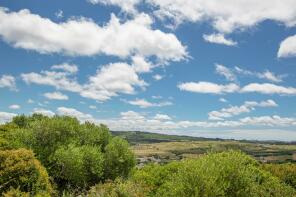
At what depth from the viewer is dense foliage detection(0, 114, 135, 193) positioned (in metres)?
88.9

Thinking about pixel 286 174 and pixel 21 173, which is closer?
pixel 21 173

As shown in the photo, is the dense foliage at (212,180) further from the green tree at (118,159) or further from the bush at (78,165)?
the green tree at (118,159)

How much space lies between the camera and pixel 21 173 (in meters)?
65.5

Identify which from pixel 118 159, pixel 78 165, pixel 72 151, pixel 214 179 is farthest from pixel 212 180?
pixel 118 159

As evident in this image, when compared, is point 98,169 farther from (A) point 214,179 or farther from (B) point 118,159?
(A) point 214,179

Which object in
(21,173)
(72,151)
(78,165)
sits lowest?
(21,173)

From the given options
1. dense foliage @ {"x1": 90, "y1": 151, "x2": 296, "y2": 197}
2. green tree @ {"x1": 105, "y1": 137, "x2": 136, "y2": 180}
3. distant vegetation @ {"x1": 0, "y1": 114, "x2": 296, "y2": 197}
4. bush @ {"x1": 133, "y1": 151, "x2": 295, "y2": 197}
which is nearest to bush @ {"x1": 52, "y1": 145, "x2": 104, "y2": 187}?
distant vegetation @ {"x1": 0, "y1": 114, "x2": 296, "y2": 197}

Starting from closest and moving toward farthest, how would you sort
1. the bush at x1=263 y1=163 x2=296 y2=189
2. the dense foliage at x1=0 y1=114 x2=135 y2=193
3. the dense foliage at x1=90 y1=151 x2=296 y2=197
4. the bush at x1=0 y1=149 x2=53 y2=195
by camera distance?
1. the dense foliage at x1=90 y1=151 x2=296 y2=197
2. the bush at x1=0 y1=149 x2=53 y2=195
3. the dense foliage at x1=0 y1=114 x2=135 y2=193
4. the bush at x1=263 y1=163 x2=296 y2=189

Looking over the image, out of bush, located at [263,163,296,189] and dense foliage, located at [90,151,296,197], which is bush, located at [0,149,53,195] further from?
bush, located at [263,163,296,189]

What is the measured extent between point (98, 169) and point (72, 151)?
9167mm

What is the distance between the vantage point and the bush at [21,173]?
64.4m

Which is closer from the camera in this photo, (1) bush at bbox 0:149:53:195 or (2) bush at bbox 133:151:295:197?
(2) bush at bbox 133:151:295:197

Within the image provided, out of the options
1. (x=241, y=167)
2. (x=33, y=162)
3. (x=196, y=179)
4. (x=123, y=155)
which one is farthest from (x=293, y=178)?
(x=33, y=162)

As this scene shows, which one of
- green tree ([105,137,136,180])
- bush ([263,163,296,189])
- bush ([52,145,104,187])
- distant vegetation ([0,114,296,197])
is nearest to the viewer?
distant vegetation ([0,114,296,197])
